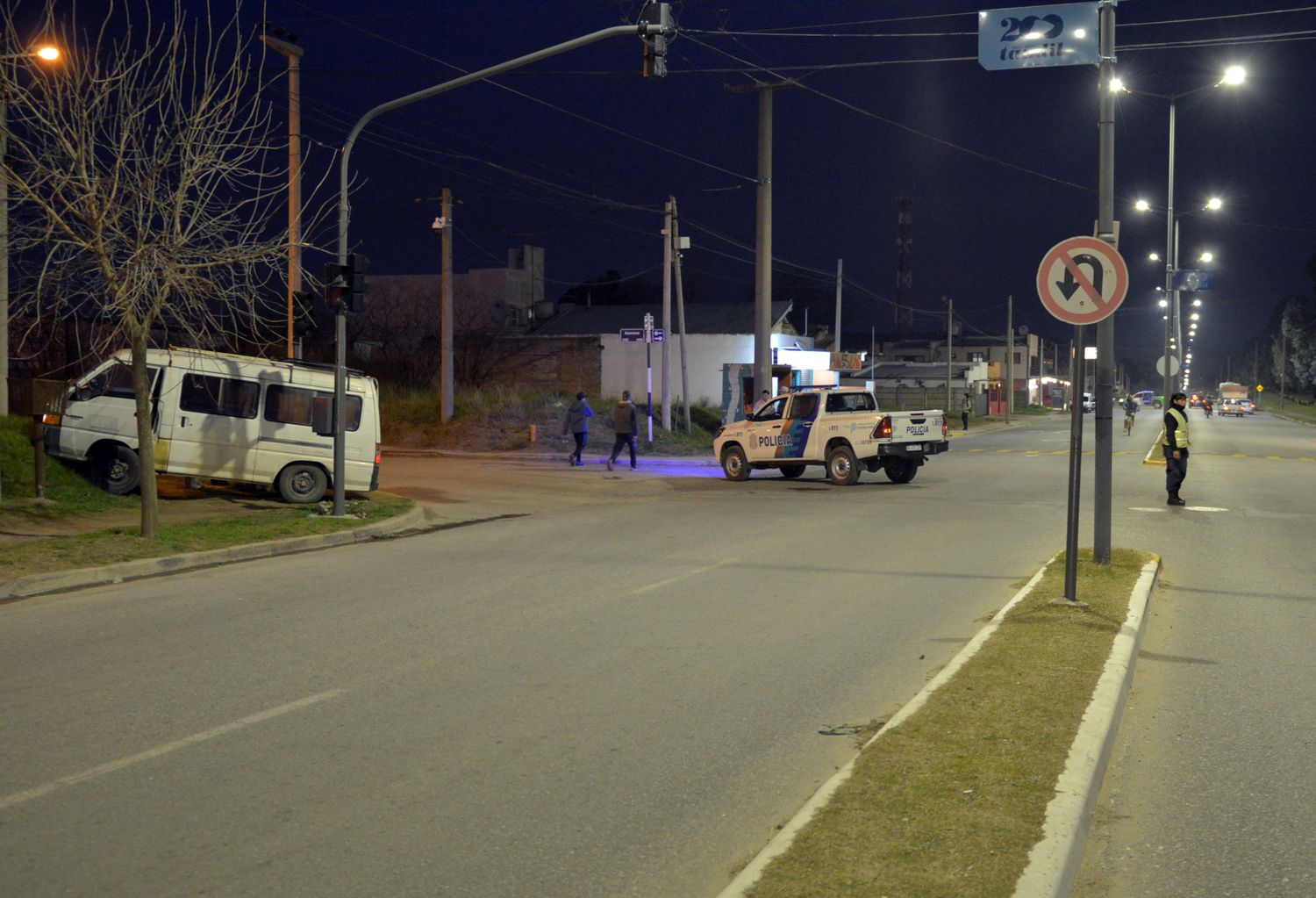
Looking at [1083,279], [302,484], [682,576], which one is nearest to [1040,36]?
[1083,279]

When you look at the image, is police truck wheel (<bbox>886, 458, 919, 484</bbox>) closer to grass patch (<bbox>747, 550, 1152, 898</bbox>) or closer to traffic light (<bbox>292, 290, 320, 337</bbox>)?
traffic light (<bbox>292, 290, 320, 337</bbox>)

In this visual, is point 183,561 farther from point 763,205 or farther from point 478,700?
point 763,205

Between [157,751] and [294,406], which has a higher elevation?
[294,406]

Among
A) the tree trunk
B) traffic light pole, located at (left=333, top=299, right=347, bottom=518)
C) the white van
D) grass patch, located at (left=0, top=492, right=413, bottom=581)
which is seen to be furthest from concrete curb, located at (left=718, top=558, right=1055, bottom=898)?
the white van

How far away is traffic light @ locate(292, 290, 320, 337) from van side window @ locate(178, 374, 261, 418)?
4.33ft

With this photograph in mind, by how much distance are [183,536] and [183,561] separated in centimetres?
130

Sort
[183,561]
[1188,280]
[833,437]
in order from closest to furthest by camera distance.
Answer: [183,561] < [833,437] < [1188,280]

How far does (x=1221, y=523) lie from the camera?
1764cm

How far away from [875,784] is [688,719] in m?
1.76

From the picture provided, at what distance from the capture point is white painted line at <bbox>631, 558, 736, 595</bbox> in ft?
37.6

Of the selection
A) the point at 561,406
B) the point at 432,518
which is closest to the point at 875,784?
the point at 432,518

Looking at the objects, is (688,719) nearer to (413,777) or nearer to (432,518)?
(413,777)

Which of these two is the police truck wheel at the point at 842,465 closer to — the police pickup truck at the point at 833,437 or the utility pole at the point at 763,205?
the police pickup truck at the point at 833,437

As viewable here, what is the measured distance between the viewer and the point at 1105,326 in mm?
11750
